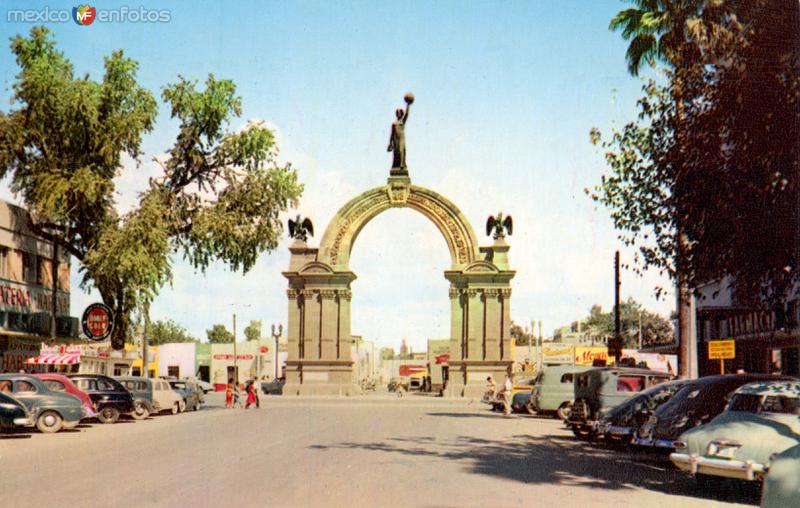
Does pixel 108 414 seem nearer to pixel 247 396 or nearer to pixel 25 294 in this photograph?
pixel 25 294

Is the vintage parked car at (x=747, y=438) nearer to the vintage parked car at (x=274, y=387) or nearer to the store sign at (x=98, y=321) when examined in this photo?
the store sign at (x=98, y=321)


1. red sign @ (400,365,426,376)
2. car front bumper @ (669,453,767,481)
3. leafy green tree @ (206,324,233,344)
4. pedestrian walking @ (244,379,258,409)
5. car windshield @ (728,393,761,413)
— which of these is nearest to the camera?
car front bumper @ (669,453,767,481)

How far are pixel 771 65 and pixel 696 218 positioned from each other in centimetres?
279

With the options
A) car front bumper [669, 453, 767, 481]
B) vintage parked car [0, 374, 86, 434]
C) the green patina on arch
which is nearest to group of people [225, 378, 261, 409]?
the green patina on arch

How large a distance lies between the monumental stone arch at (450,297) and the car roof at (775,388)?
1606 inches

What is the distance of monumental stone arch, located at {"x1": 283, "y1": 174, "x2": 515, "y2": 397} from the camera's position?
5497cm

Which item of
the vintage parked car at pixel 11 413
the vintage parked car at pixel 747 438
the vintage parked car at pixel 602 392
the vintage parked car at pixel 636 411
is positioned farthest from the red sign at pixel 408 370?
the vintage parked car at pixel 747 438

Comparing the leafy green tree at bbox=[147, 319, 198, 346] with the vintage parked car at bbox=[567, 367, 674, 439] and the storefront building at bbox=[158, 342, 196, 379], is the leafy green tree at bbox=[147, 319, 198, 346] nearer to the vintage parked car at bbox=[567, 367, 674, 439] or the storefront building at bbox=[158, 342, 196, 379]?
the storefront building at bbox=[158, 342, 196, 379]

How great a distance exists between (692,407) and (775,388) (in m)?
2.56

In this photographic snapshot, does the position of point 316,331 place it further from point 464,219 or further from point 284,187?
point 284,187

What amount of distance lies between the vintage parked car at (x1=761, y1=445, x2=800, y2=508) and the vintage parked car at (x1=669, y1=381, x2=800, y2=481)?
536cm

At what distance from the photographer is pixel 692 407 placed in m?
15.9

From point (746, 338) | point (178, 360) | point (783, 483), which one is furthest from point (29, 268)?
point (178, 360)

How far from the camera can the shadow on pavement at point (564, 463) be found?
13.2m
